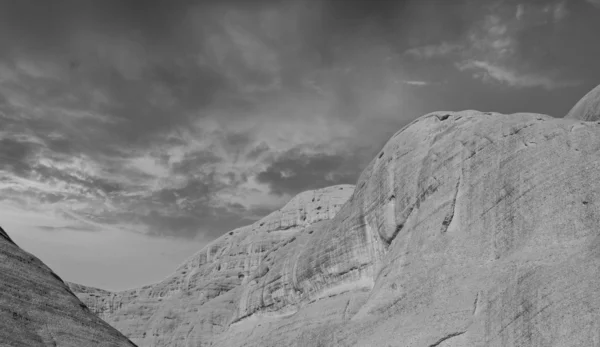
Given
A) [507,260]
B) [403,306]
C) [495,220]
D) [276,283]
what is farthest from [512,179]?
[276,283]

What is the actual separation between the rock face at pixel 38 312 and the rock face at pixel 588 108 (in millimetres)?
43965

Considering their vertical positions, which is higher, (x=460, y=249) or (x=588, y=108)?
(x=588, y=108)

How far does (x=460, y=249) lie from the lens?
5081cm

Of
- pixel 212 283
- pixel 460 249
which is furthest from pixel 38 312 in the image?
pixel 212 283

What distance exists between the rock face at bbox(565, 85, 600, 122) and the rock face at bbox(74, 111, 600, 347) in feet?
37.3

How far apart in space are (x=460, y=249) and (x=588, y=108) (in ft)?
79.3

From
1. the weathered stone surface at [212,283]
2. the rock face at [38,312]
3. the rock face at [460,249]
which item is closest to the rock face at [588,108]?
the rock face at [460,249]

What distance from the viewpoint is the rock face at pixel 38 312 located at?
4338cm

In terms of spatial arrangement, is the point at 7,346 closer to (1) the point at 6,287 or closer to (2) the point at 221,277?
(1) the point at 6,287

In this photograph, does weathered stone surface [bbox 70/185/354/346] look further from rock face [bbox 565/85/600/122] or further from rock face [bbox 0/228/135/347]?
rock face [bbox 0/228/135/347]

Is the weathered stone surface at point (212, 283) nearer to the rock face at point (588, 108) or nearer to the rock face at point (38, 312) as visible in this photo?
the rock face at point (588, 108)

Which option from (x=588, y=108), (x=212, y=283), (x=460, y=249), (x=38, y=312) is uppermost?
(x=212, y=283)

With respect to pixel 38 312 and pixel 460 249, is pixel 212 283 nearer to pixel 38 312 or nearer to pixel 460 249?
pixel 38 312

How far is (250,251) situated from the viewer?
140 metres
